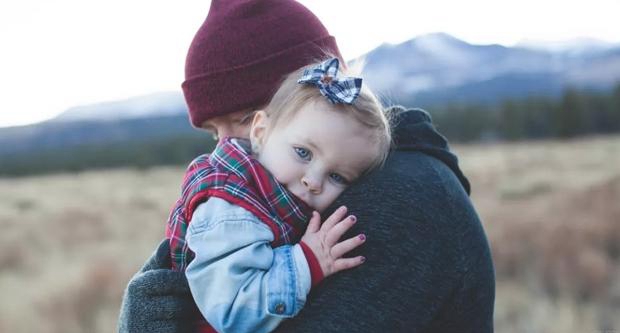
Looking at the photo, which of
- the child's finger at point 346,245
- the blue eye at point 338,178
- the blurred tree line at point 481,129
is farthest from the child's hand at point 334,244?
the blurred tree line at point 481,129

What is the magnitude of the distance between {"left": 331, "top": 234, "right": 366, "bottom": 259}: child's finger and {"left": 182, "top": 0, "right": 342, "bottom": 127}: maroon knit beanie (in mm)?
766

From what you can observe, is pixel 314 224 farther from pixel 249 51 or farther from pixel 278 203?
pixel 249 51

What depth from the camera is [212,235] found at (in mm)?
1520

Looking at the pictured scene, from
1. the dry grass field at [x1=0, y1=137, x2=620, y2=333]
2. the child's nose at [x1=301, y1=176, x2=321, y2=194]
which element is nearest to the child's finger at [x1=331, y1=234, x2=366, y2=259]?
the child's nose at [x1=301, y1=176, x2=321, y2=194]

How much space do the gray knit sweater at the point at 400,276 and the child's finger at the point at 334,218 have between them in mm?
26

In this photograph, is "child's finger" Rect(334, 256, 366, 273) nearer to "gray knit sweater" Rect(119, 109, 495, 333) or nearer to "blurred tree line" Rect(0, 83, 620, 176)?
"gray knit sweater" Rect(119, 109, 495, 333)

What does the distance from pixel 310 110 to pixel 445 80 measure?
112061 mm

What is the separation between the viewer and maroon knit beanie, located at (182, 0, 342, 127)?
214cm

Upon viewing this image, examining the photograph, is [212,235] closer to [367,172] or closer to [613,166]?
[367,172]

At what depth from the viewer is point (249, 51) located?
2154mm

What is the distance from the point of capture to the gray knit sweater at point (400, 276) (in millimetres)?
A: 1454

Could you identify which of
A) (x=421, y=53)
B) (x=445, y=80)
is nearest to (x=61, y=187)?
(x=445, y=80)

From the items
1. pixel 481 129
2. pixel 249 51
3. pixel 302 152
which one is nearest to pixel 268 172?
pixel 302 152

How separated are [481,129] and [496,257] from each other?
36582 mm
